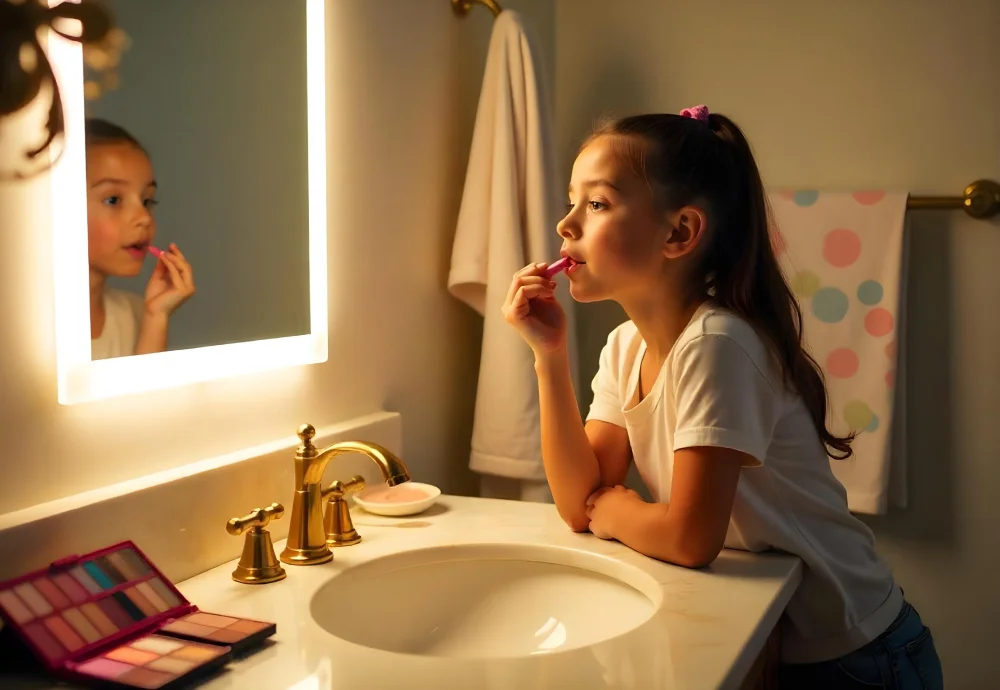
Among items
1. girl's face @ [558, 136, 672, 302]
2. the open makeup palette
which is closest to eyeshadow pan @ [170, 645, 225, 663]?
the open makeup palette

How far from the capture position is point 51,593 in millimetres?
788

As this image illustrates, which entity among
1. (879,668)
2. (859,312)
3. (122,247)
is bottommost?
(879,668)

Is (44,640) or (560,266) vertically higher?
(560,266)

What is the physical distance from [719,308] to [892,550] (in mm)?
882

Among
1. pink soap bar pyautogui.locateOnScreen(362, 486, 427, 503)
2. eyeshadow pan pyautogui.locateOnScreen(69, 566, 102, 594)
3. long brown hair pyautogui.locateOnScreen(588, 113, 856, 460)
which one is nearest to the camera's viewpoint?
eyeshadow pan pyautogui.locateOnScreen(69, 566, 102, 594)

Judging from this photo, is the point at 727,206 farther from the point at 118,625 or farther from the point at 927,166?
the point at 118,625

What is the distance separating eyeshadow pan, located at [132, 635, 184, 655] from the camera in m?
0.78

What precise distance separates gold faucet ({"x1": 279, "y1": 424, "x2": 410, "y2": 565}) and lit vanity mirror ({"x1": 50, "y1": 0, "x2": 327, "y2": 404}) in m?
0.13

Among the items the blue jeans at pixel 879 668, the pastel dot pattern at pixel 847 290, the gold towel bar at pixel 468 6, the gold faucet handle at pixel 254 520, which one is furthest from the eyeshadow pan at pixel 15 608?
the pastel dot pattern at pixel 847 290

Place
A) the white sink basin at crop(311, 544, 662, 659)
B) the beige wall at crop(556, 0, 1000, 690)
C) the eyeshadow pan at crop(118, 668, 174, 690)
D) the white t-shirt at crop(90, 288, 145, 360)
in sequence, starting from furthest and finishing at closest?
the beige wall at crop(556, 0, 1000, 690) < the white sink basin at crop(311, 544, 662, 659) < the white t-shirt at crop(90, 288, 145, 360) < the eyeshadow pan at crop(118, 668, 174, 690)

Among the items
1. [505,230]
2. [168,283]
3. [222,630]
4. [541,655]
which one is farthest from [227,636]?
[505,230]

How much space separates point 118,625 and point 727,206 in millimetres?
814

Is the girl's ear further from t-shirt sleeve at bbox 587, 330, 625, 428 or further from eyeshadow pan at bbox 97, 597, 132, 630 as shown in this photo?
eyeshadow pan at bbox 97, 597, 132, 630

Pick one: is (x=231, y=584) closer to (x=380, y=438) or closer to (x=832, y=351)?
(x=380, y=438)
